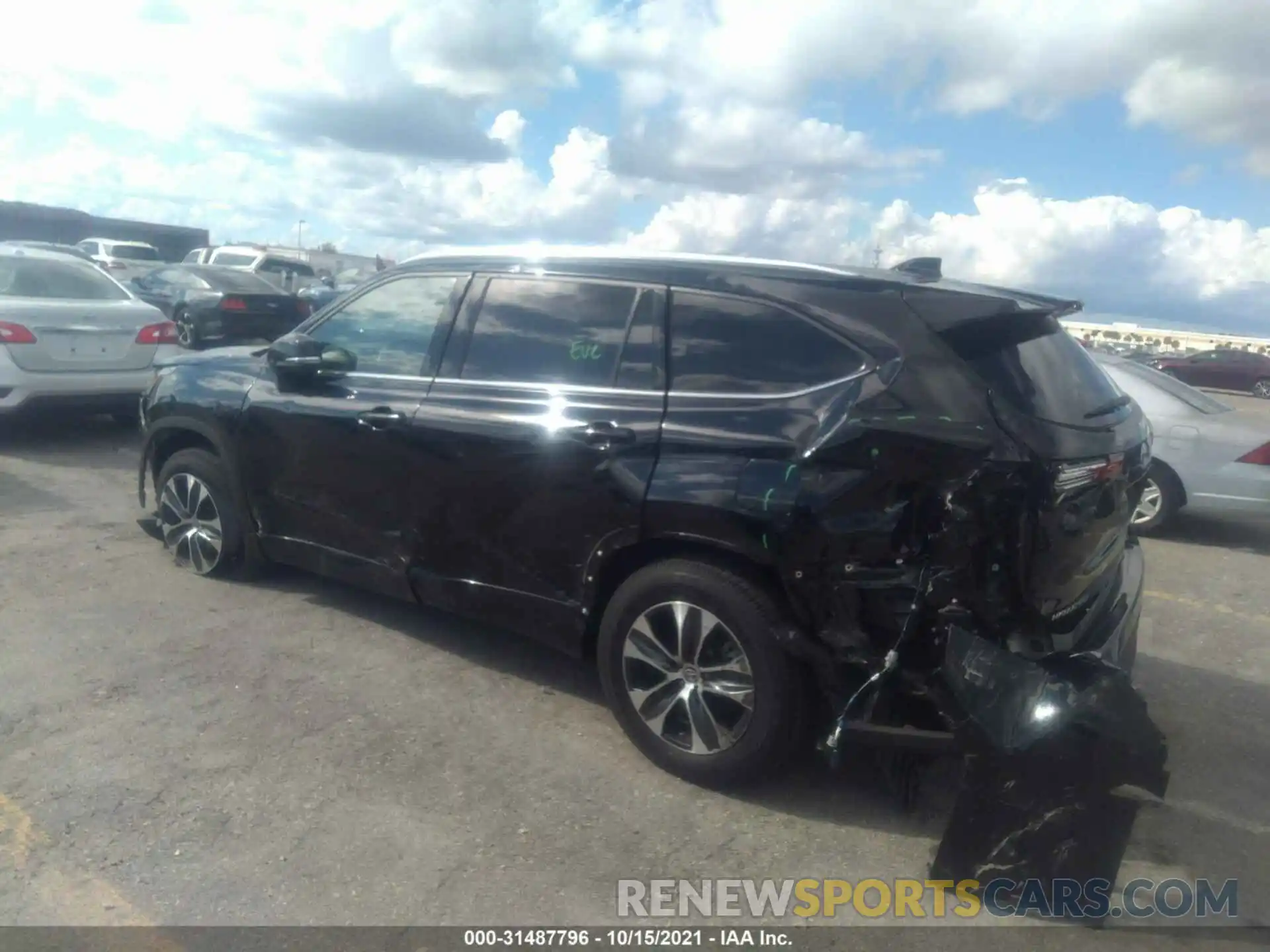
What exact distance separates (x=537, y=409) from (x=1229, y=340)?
56.7 meters

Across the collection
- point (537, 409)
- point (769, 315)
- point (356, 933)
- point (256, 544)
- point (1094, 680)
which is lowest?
point (356, 933)

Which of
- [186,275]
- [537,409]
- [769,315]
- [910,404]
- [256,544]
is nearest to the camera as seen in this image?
[910,404]

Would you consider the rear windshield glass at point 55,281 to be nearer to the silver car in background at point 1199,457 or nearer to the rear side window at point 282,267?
the silver car in background at point 1199,457

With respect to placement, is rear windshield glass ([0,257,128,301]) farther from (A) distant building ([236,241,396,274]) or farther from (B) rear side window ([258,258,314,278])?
(A) distant building ([236,241,396,274])

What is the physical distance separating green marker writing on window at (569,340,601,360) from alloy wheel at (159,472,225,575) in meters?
2.42

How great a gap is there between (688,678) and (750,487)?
74 cm

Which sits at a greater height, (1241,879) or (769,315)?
(769,315)

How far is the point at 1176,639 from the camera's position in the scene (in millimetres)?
5488

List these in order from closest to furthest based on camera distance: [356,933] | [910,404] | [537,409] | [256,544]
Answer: [356,933] < [910,404] < [537,409] < [256,544]

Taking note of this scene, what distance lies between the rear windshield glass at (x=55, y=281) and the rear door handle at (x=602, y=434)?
6.96m

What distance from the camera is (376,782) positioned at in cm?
362

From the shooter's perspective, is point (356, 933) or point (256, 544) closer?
point (356, 933)

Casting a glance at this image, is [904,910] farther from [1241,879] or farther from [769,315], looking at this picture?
[769,315]

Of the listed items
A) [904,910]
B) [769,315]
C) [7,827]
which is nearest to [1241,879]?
[904,910]
